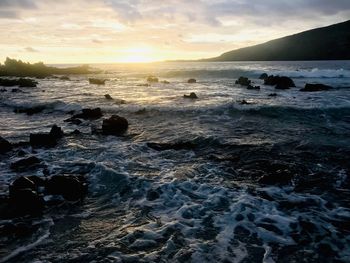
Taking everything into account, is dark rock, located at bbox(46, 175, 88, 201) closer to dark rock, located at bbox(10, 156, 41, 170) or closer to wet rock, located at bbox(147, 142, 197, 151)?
dark rock, located at bbox(10, 156, 41, 170)

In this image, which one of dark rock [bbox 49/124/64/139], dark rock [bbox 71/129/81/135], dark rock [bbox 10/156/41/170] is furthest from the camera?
dark rock [bbox 71/129/81/135]

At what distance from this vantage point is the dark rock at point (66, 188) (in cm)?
928

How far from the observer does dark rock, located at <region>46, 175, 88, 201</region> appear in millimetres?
9281

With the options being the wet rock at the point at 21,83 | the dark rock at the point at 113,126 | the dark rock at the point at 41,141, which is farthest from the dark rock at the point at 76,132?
the wet rock at the point at 21,83

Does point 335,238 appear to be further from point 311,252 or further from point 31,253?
point 31,253

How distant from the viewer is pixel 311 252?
660cm

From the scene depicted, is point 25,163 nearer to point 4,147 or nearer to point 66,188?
point 4,147

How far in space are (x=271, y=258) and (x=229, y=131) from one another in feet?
37.2

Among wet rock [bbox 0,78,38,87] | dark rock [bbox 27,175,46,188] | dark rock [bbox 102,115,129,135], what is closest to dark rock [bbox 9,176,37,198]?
dark rock [bbox 27,175,46,188]

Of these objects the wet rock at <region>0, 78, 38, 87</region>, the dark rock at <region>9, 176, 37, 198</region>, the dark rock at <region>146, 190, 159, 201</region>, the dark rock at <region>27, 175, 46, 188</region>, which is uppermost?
the wet rock at <region>0, 78, 38, 87</region>

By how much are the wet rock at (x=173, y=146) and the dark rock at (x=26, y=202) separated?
20.7ft

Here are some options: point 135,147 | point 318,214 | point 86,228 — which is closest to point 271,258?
point 318,214

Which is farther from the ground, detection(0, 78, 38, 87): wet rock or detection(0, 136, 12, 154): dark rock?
detection(0, 78, 38, 87): wet rock

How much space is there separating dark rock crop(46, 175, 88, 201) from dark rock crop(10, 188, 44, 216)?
0.68 meters
